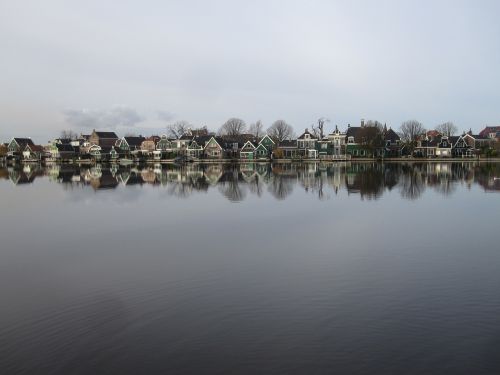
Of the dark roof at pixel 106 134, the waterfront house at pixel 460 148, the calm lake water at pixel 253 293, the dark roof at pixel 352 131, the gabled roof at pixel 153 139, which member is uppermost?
the dark roof at pixel 106 134

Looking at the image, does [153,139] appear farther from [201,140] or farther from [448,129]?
[448,129]

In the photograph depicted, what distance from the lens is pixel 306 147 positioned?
85.9m

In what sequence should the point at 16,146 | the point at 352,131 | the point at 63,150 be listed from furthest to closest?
the point at 16,146, the point at 63,150, the point at 352,131

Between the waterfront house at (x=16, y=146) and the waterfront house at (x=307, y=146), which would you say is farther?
the waterfront house at (x=16, y=146)

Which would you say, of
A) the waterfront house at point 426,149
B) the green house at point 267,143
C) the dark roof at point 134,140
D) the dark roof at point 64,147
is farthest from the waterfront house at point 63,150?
the waterfront house at point 426,149

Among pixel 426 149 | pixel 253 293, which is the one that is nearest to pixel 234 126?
pixel 426 149

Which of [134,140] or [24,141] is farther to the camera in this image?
[24,141]

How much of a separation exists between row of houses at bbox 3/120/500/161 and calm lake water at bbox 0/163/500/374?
211 ft

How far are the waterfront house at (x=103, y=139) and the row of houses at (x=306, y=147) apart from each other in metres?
5.09

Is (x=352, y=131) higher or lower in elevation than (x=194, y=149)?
higher

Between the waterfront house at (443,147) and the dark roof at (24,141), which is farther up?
the dark roof at (24,141)

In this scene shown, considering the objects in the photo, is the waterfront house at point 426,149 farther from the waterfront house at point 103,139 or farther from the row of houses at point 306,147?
the waterfront house at point 103,139

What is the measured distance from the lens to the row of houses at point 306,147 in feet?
273

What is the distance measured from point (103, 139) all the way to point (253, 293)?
11289 centimetres
